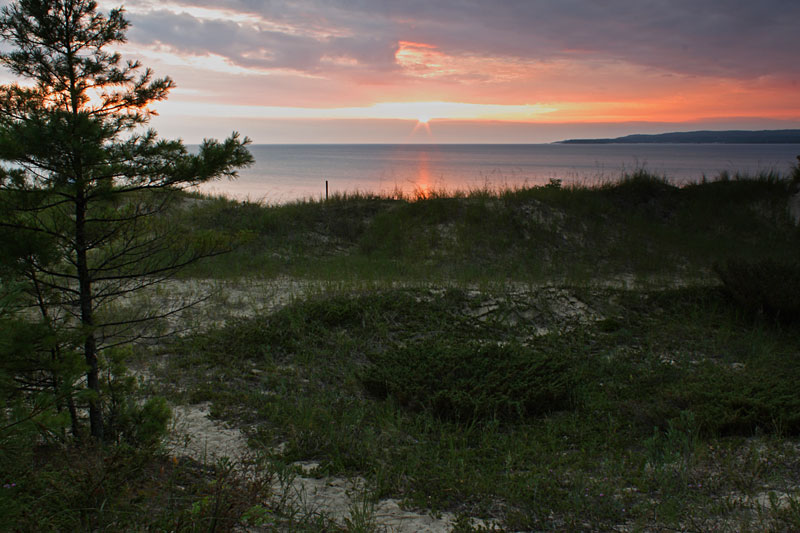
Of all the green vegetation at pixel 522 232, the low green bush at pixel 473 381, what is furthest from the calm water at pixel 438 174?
the low green bush at pixel 473 381

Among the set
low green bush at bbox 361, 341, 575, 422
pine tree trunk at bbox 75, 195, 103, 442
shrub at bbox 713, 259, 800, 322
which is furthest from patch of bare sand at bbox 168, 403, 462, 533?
shrub at bbox 713, 259, 800, 322

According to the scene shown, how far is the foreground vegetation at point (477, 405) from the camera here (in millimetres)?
3477

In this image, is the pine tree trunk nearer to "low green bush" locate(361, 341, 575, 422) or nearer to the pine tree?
the pine tree

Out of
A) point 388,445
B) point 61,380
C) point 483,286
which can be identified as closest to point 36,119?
point 61,380

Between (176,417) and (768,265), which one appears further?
(768,265)

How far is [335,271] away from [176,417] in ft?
23.4

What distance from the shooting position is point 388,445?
4801 millimetres

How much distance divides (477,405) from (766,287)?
678 cm

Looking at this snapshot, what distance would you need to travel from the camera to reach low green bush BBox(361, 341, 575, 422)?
5.55 m

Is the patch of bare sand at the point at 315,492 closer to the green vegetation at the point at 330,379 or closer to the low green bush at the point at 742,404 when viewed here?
the green vegetation at the point at 330,379

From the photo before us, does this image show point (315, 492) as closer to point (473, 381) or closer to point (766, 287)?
point (473, 381)

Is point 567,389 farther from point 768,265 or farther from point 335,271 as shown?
point 335,271

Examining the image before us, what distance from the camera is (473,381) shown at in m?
5.93

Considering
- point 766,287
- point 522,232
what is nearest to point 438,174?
point 522,232
